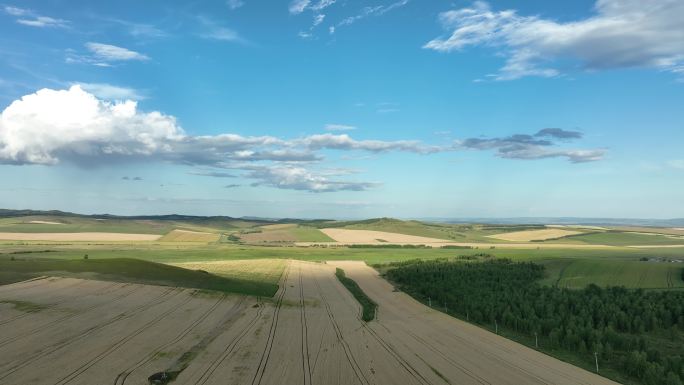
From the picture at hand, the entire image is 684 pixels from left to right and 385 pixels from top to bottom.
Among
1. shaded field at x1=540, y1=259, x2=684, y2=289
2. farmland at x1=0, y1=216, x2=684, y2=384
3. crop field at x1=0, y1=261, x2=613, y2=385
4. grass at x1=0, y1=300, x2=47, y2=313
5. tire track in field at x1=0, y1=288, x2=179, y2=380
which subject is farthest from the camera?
shaded field at x1=540, y1=259, x2=684, y2=289

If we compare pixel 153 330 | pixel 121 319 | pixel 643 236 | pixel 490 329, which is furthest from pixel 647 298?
pixel 643 236

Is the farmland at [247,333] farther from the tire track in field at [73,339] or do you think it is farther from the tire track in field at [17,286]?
the tire track in field at [17,286]

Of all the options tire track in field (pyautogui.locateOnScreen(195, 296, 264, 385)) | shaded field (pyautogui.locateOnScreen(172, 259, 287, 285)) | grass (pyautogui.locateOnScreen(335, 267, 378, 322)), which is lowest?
grass (pyautogui.locateOnScreen(335, 267, 378, 322))

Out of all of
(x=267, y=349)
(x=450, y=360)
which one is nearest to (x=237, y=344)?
(x=267, y=349)

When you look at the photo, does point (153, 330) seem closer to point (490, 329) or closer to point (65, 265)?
point (490, 329)

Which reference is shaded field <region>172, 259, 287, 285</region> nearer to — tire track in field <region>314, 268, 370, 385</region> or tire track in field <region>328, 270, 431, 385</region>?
tire track in field <region>314, 268, 370, 385</region>

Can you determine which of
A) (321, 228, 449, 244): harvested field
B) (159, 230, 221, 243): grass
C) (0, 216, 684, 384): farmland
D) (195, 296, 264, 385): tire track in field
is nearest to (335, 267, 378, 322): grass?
(0, 216, 684, 384): farmland

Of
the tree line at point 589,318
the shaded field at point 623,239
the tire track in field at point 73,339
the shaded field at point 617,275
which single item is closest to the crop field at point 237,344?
the tire track in field at point 73,339
